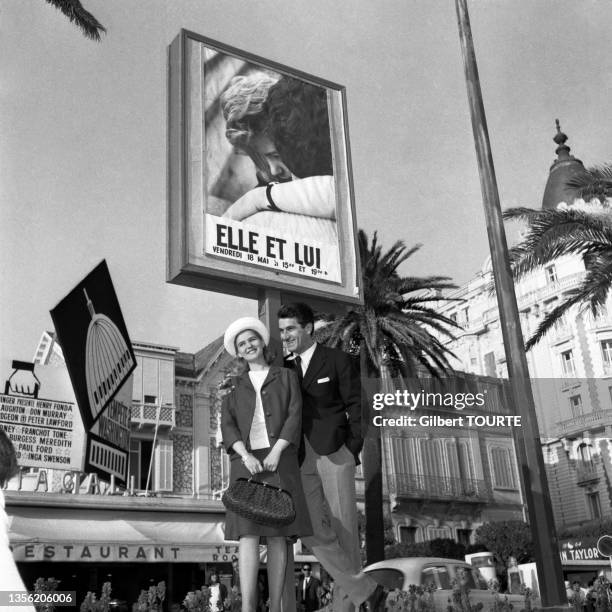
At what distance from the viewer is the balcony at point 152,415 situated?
34.7m

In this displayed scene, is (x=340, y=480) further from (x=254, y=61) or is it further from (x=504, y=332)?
(x=254, y=61)

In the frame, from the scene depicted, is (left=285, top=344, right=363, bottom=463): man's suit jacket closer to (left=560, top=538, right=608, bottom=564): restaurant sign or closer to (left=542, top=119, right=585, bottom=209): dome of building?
(left=560, top=538, right=608, bottom=564): restaurant sign

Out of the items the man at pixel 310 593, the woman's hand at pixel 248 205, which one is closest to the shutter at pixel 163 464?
the man at pixel 310 593

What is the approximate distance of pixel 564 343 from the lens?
47.6 meters

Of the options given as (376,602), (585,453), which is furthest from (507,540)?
(376,602)

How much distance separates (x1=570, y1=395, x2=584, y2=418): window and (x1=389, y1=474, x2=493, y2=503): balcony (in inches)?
1096

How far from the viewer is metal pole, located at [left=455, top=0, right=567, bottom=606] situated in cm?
695

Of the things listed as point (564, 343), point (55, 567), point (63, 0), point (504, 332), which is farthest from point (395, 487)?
point (504, 332)

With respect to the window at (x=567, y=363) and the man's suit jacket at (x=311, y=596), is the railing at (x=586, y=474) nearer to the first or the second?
the man's suit jacket at (x=311, y=596)

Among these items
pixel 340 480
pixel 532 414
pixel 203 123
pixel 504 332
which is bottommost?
pixel 340 480

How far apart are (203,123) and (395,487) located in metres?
35.9

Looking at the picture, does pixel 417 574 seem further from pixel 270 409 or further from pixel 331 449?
pixel 270 409

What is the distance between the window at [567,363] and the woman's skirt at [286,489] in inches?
1719

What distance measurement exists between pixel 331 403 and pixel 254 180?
2.55 m
